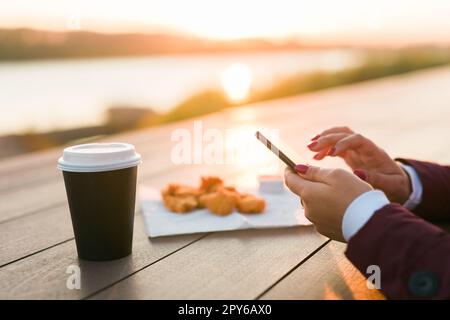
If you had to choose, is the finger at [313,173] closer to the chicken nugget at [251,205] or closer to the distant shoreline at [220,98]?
the chicken nugget at [251,205]

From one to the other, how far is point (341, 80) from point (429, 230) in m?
5.75

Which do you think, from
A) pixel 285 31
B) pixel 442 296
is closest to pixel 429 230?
pixel 442 296

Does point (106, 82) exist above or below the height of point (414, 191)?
below

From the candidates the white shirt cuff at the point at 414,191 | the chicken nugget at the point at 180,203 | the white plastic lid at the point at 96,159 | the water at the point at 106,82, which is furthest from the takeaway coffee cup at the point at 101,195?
the water at the point at 106,82

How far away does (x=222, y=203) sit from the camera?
3.66 ft

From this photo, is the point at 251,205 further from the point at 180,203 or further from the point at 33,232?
the point at 33,232

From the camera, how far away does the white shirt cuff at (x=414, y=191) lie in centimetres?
110

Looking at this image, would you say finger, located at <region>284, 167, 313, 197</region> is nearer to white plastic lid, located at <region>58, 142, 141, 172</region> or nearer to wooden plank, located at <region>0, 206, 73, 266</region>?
white plastic lid, located at <region>58, 142, 141, 172</region>

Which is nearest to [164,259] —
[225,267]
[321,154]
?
[225,267]

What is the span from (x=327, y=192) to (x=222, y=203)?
0.35 metres

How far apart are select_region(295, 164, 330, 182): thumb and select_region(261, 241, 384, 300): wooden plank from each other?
140 millimetres

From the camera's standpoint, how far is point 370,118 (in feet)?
9.54

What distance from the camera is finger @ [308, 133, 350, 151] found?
Answer: 1046mm

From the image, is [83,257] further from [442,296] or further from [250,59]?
[250,59]
